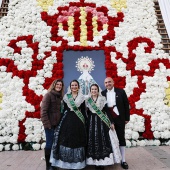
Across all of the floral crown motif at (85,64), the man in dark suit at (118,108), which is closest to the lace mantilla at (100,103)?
the man in dark suit at (118,108)

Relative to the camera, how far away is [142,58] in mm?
5594

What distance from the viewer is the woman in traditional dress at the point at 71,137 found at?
3.03 meters

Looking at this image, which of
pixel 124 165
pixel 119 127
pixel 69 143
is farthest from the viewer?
pixel 119 127

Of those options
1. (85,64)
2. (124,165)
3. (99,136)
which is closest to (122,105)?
(99,136)

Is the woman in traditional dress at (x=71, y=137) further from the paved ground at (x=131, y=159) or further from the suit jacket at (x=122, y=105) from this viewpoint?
the suit jacket at (x=122, y=105)

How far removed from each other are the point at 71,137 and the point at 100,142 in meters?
0.43

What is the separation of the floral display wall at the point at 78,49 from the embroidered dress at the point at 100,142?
1459 mm

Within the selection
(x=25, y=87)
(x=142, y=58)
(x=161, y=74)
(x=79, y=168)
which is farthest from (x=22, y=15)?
(x=79, y=168)

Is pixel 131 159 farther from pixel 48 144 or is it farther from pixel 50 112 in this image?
pixel 50 112

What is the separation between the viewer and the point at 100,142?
125 inches

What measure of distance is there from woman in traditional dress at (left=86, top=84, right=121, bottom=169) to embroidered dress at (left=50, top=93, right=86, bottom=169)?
0.13 meters

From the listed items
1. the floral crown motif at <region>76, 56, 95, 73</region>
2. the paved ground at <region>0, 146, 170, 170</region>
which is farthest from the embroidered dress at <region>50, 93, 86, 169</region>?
the floral crown motif at <region>76, 56, 95, 73</region>

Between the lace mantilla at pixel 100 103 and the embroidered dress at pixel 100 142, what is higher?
the lace mantilla at pixel 100 103

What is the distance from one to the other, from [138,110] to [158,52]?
5.57 feet
